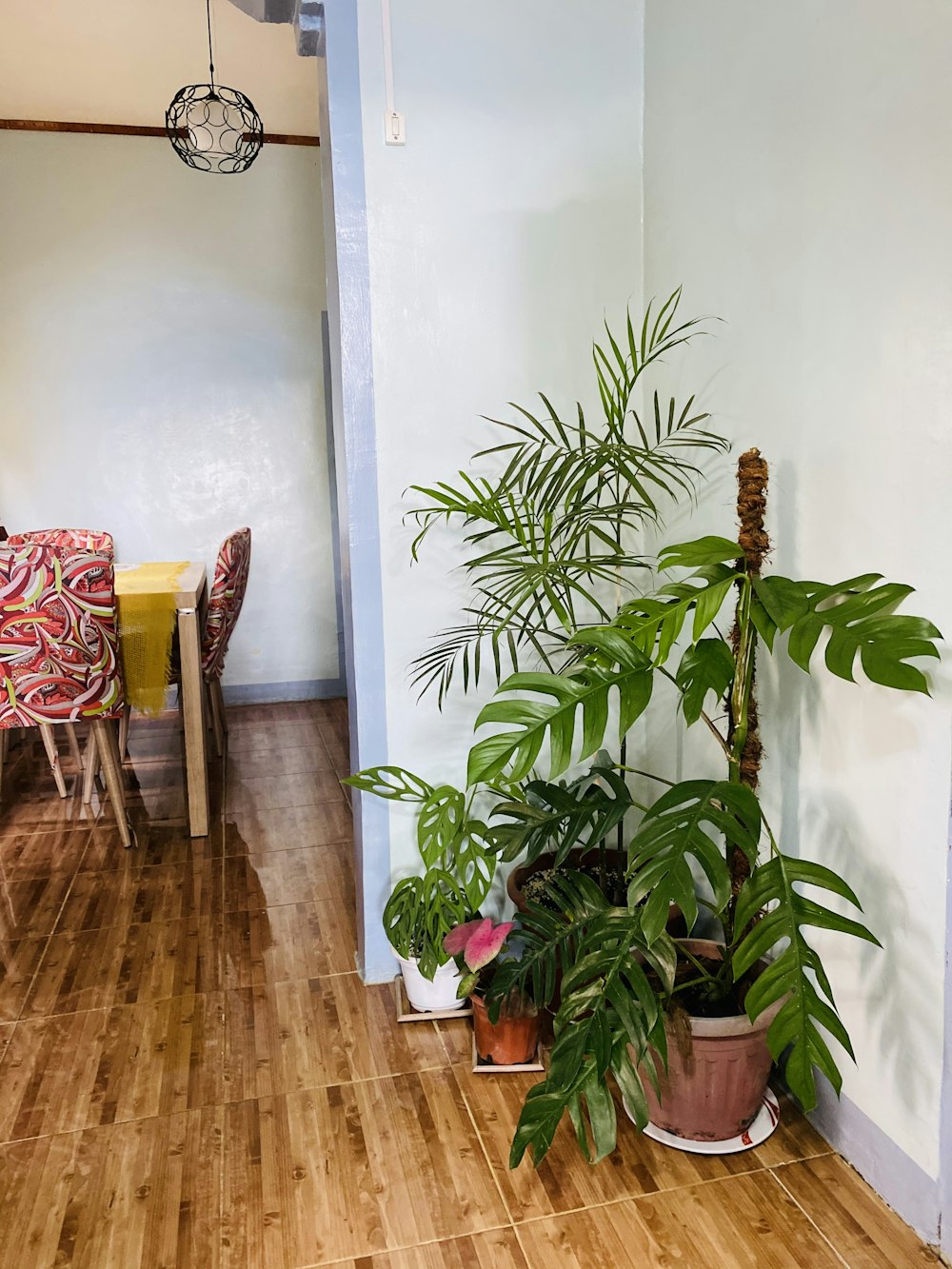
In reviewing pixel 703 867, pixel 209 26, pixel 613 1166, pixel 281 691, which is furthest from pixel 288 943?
pixel 209 26

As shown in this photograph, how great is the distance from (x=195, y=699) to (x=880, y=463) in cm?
240

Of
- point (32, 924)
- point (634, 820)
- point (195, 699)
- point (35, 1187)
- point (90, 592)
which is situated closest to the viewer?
point (35, 1187)

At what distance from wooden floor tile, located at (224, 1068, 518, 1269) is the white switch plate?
190 centimetres

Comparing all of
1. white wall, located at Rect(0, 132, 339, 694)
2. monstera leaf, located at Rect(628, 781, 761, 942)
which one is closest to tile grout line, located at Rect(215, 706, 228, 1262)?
monstera leaf, located at Rect(628, 781, 761, 942)

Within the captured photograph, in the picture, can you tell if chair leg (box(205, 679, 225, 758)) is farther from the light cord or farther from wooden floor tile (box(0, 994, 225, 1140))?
the light cord

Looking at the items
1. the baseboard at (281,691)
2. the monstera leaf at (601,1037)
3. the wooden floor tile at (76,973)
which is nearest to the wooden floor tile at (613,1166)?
the monstera leaf at (601,1037)

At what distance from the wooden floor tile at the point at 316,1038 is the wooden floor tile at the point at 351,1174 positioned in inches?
1.9

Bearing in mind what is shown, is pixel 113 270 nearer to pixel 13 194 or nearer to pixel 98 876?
pixel 13 194

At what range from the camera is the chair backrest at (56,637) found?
113 inches

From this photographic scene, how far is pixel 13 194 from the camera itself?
456 cm

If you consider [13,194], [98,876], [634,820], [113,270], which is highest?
[13,194]

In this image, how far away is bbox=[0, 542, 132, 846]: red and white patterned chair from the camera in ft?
9.39

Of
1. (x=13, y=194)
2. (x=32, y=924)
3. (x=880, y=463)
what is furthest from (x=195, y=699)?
(x=13, y=194)

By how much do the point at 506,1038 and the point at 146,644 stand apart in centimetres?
187
